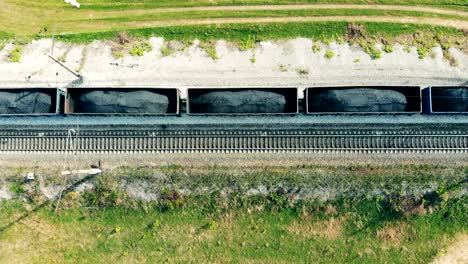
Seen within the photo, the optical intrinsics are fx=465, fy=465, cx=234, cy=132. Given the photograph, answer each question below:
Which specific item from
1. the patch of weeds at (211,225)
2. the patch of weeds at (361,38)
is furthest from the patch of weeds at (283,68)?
the patch of weeds at (211,225)

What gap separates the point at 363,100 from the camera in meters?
29.2

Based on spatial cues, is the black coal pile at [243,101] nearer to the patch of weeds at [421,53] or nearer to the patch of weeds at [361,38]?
the patch of weeds at [361,38]

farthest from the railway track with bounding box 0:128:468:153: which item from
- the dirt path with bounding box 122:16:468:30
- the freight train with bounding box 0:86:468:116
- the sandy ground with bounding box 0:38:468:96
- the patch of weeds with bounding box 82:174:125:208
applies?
the dirt path with bounding box 122:16:468:30

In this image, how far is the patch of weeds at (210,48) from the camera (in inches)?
1261

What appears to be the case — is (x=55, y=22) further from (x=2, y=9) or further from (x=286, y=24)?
(x=286, y=24)

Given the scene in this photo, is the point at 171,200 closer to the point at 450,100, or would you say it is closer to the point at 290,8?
the point at 290,8

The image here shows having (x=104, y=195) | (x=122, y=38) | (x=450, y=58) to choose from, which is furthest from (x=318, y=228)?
(x=122, y=38)

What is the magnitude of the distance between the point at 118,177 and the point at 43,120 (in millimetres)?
6448

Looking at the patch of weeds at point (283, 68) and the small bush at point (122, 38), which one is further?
the small bush at point (122, 38)

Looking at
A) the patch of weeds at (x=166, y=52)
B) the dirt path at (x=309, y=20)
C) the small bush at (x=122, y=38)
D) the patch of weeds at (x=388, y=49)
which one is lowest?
the patch of weeds at (x=166, y=52)

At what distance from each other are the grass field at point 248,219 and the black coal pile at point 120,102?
4.13 m

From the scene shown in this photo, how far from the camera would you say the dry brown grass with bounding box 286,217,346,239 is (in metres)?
30.2

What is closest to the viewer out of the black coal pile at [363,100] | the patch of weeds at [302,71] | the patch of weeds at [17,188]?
the black coal pile at [363,100]

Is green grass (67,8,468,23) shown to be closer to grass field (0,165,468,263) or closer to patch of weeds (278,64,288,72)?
patch of weeds (278,64,288,72)
